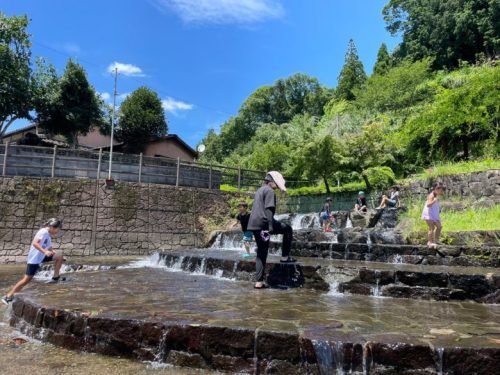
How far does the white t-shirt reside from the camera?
650 cm

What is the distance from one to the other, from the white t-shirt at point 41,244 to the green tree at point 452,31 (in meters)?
34.4

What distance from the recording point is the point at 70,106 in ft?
94.5

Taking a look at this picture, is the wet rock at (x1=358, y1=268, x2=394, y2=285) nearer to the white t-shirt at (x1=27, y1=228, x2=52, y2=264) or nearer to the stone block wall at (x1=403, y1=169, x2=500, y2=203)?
the white t-shirt at (x1=27, y1=228, x2=52, y2=264)

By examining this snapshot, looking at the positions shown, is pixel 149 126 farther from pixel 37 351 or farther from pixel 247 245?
pixel 37 351

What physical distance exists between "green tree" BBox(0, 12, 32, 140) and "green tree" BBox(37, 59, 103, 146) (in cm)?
171

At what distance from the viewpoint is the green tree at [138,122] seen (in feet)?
111

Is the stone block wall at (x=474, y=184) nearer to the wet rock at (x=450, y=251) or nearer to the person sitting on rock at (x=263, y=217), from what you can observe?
the wet rock at (x=450, y=251)

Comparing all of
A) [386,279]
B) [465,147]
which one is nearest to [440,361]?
[386,279]

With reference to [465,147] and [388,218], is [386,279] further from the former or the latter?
[465,147]

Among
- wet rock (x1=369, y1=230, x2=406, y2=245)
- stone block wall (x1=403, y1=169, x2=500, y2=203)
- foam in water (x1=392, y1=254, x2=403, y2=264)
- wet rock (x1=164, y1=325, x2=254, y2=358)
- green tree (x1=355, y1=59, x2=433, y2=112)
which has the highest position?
green tree (x1=355, y1=59, x2=433, y2=112)

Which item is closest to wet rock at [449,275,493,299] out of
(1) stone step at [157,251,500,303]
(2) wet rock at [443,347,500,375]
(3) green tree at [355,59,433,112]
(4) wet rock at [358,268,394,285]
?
(1) stone step at [157,251,500,303]

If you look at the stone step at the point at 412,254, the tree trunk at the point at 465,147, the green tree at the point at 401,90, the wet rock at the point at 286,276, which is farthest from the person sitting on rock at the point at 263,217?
the green tree at the point at 401,90

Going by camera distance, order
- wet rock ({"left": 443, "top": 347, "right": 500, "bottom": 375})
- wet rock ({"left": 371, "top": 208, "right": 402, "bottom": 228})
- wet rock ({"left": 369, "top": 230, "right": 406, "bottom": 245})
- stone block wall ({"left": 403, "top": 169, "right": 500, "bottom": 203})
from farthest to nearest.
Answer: wet rock ({"left": 371, "top": 208, "right": 402, "bottom": 228}) → stone block wall ({"left": 403, "top": 169, "right": 500, "bottom": 203}) → wet rock ({"left": 369, "top": 230, "right": 406, "bottom": 245}) → wet rock ({"left": 443, "top": 347, "right": 500, "bottom": 375})

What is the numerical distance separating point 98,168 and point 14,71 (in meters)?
13.2
